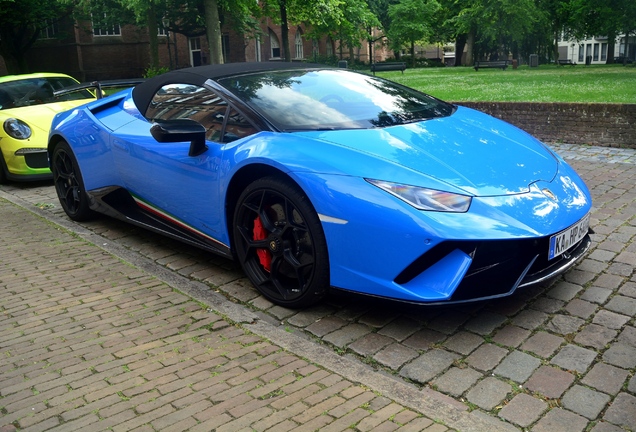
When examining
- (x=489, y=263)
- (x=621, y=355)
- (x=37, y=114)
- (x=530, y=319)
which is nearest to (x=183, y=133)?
(x=489, y=263)

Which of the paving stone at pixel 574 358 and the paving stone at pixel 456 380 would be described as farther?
the paving stone at pixel 574 358

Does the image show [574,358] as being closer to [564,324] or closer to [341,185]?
[564,324]

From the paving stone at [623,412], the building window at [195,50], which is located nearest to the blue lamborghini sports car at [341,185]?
the paving stone at [623,412]

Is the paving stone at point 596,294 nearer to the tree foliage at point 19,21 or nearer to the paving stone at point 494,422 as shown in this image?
the paving stone at point 494,422

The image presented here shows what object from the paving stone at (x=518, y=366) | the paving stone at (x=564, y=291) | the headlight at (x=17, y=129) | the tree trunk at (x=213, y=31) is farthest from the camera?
the tree trunk at (x=213, y=31)

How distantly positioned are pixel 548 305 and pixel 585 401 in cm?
100

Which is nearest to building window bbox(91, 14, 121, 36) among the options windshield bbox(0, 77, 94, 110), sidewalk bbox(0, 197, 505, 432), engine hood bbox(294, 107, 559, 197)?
windshield bbox(0, 77, 94, 110)

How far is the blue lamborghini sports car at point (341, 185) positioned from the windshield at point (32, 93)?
421cm

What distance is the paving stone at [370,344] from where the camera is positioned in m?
3.25

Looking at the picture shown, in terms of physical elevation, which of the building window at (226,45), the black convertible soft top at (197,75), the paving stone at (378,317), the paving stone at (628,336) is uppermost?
the building window at (226,45)

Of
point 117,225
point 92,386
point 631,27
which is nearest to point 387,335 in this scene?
point 92,386

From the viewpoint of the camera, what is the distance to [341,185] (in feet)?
11.0

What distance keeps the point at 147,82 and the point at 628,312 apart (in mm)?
3852

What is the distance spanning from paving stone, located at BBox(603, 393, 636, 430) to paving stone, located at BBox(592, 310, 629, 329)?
72 centimetres
